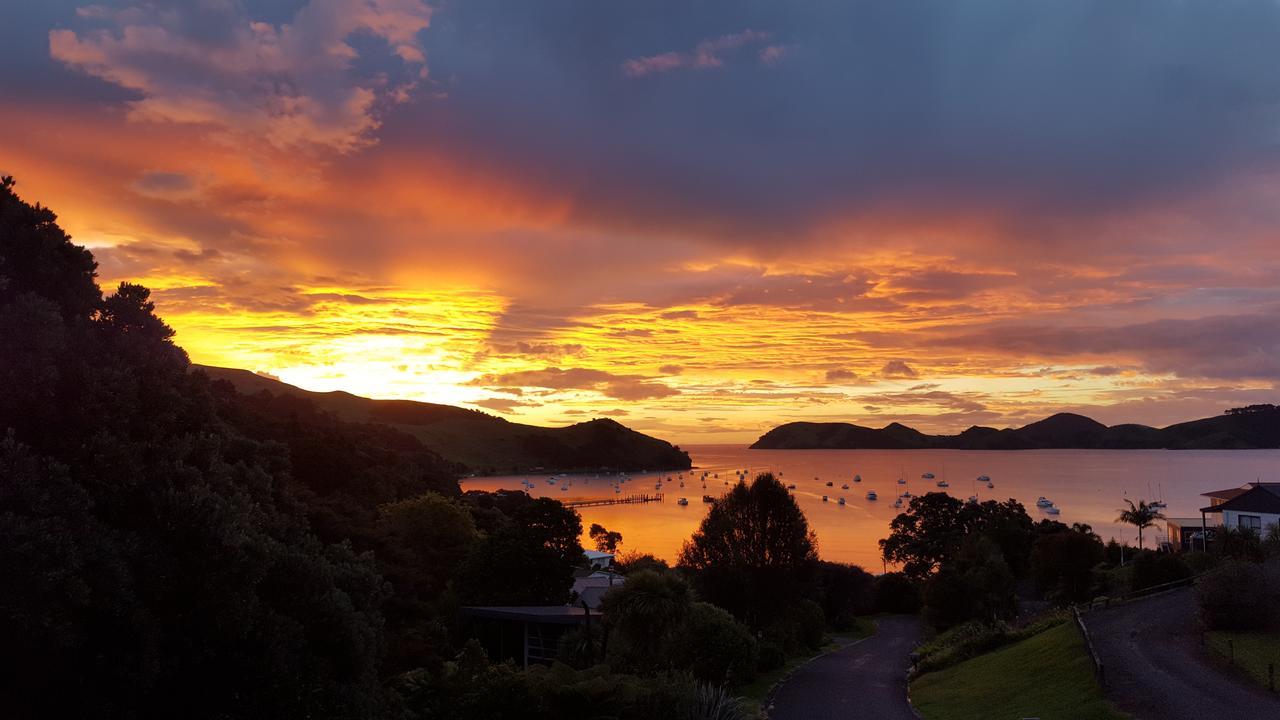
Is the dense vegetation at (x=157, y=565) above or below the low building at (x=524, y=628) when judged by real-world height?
above

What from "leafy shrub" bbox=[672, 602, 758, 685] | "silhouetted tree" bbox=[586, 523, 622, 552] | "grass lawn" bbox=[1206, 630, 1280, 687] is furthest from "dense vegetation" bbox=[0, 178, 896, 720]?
"silhouetted tree" bbox=[586, 523, 622, 552]

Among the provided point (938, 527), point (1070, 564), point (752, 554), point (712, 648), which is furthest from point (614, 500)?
point (712, 648)

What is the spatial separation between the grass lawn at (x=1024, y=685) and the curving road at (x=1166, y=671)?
72 centimetres

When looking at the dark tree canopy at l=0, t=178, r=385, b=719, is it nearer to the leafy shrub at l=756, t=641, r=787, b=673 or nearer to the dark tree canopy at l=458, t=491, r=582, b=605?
the dark tree canopy at l=458, t=491, r=582, b=605

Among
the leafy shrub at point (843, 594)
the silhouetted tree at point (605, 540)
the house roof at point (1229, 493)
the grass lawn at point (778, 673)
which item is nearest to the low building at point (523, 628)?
the grass lawn at point (778, 673)

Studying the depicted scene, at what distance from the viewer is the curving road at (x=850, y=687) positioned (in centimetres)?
2675

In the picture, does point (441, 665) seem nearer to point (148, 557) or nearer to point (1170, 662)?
point (148, 557)

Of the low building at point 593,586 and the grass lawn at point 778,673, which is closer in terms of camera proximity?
the grass lawn at point 778,673

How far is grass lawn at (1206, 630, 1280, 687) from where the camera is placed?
23.3m

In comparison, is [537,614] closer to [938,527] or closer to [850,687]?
[850,687]

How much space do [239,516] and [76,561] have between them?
1.84 meters

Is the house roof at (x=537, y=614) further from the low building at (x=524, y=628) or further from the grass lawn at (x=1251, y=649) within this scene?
the grass lawn at (x=1251, y=649)

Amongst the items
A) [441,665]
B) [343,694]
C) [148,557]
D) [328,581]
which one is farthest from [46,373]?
[441,665]

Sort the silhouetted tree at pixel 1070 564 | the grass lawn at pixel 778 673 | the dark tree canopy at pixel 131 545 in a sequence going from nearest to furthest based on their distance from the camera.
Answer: the dark tree canopy at pixel 131 545
the grass lawn at pixel 778 673
the silhouetted tree at pixel 1070 564
